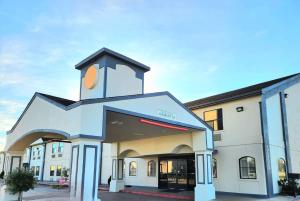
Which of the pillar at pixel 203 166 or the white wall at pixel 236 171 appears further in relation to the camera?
the white wall at pixel 236 171

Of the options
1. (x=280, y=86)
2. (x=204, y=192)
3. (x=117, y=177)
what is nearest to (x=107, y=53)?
(x=204, y=192)

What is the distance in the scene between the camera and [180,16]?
14.2 m

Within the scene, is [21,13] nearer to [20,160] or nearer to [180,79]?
[20,160]

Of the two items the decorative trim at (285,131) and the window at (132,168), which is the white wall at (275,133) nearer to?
the decorative trim at (285,131)

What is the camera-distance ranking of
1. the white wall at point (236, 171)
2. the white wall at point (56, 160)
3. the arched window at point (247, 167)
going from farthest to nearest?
1. the white wall at point (56, 160)
2. the arched window at point (247, 167)
3. the white wall at point (236, 171)

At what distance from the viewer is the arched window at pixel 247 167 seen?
1587 cm

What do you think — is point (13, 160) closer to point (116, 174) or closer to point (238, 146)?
point (116, 174)

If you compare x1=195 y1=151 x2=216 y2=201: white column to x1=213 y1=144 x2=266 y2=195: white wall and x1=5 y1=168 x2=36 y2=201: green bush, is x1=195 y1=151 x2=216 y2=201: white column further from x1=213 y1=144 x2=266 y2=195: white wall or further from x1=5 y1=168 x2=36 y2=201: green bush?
x1=5 y1=168 x2=36 y2=201: green bush

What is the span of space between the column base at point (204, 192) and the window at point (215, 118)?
4663 millimetres

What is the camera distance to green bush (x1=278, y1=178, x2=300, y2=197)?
1525 cm

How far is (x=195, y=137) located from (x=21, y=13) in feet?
33.5

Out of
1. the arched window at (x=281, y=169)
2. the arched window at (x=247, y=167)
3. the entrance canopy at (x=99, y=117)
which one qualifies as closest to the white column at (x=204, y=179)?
the entrance canopy at (x=99, y=117)

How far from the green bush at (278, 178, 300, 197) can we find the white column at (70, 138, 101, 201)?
37.2 ft

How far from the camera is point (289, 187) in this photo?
1546cm
